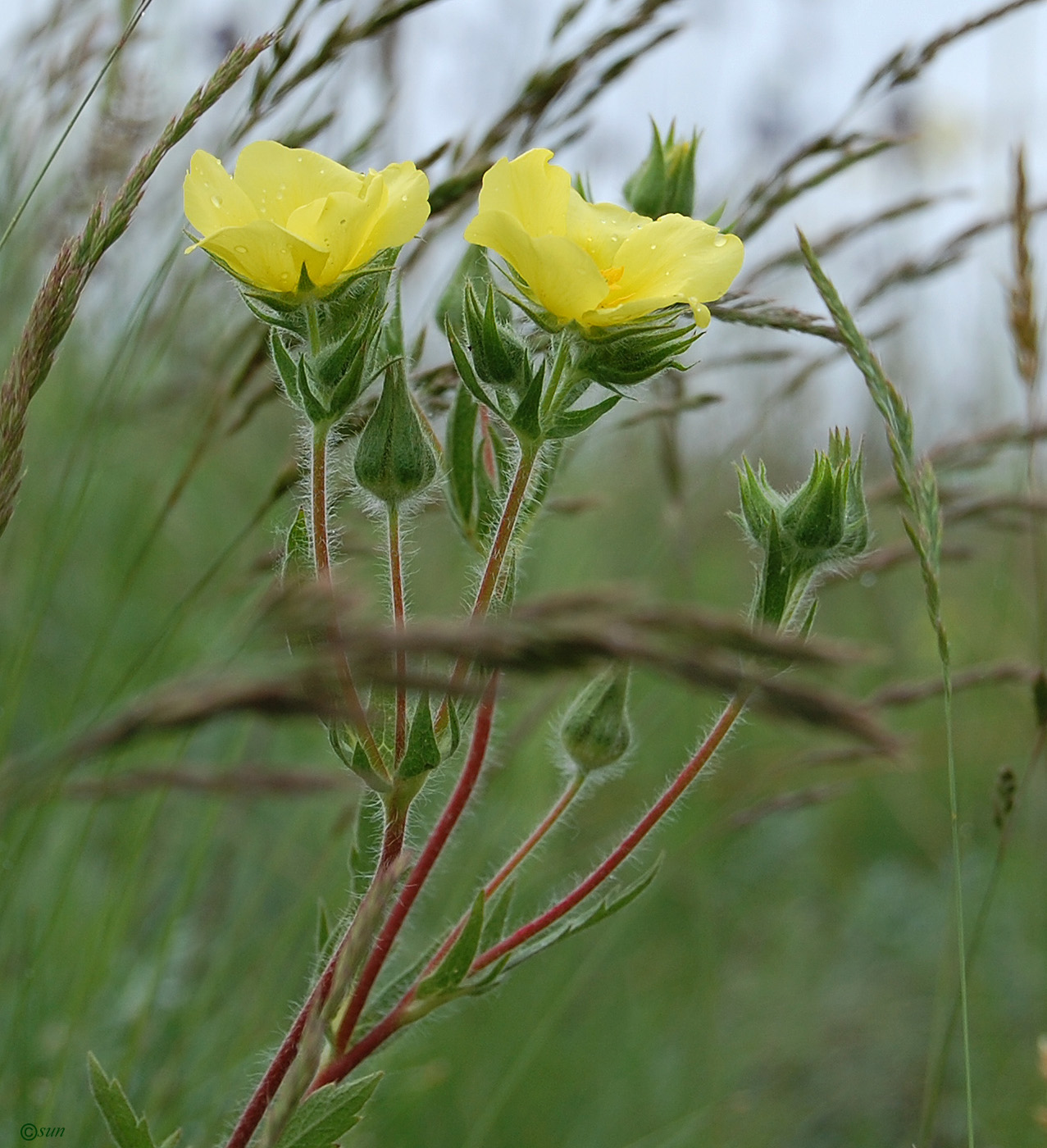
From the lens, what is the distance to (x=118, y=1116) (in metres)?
1.22

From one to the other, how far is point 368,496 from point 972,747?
319 centimetres

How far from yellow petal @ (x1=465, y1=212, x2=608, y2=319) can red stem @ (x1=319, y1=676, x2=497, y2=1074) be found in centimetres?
42

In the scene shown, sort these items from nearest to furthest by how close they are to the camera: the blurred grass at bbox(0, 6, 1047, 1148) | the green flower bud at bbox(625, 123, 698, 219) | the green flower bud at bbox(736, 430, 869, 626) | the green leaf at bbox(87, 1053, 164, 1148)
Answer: the green leaf at bbox(87, 1053, 164, 1148) < the green flower bud at bbox(736, 430, 869, 626) < the green flower bud at bbox(625, 123, 698, 219) < the blurred grass at bbox(0, 6, 1047, 1148)

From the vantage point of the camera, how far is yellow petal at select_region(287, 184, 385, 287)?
4.09 feet

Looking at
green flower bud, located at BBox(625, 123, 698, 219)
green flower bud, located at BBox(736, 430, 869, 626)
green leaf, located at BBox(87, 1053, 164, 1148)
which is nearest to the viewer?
green leaf, located at BBox(87, 1053, 164, 1148)

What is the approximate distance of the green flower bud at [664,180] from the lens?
174cm

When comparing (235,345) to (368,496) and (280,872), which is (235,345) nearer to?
(368,496)

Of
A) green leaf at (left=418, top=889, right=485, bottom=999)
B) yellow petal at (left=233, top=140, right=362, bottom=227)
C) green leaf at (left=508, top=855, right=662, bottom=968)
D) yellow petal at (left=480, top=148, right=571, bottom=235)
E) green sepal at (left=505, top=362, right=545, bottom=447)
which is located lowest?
green leaf at (left=418, top=889, right=485, bottom=999)

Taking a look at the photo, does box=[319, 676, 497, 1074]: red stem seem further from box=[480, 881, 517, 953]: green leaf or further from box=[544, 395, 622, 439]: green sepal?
box=[544, 395, 622, 439]: green sepal

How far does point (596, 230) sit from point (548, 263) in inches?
5.6

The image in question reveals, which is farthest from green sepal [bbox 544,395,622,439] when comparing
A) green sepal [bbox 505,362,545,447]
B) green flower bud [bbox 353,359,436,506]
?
green flower bud [bbox 353,359,436,506]

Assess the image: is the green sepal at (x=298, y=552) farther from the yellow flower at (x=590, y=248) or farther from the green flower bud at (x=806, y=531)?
the green flower bud at (x=806, y=531)

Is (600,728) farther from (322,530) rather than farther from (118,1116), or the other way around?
(118,1116)

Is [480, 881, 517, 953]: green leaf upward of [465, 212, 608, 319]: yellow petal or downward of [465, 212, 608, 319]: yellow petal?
downward
